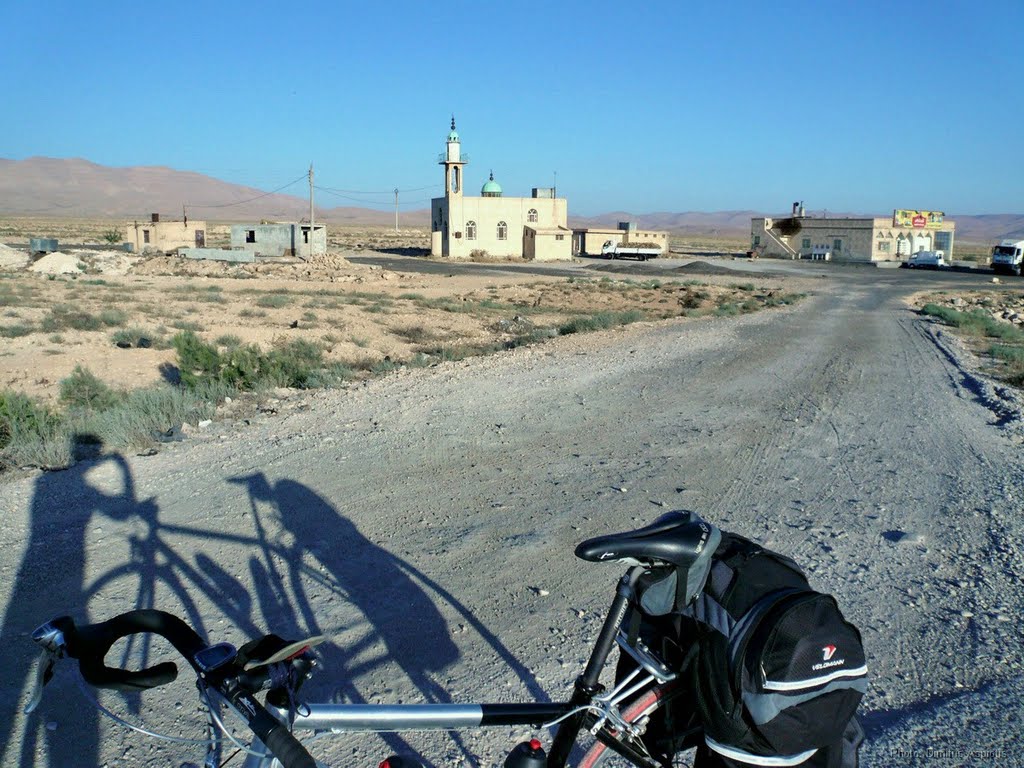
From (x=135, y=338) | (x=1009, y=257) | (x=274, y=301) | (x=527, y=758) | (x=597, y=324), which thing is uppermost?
(x=1009, y=257)

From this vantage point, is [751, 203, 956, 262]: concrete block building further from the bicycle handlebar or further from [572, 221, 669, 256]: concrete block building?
the bicycle handlebar

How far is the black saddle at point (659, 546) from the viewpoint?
6.77 ft

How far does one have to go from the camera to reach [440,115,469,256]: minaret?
66.9m

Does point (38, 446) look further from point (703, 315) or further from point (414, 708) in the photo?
point (703, 315)

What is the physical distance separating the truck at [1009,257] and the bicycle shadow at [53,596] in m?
64.9

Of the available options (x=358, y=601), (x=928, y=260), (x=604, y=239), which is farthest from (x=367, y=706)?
(x=604, y=239)

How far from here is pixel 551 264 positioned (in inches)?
2537

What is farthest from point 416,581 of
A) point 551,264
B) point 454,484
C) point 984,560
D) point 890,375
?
point 551,264

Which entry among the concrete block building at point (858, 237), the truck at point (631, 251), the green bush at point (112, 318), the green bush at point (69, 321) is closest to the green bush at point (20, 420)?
the green bush at point (69, 321)

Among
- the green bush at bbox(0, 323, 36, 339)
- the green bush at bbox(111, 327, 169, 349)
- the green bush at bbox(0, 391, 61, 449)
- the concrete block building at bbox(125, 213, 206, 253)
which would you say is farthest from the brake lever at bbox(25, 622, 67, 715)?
the concrete block building at bbox(125, 213, 206, 253)

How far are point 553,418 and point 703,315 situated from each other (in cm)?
1518

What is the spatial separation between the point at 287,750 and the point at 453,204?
66799mm

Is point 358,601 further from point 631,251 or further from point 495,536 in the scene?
point 631,251

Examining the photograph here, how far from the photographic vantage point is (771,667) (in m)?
1.97
